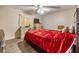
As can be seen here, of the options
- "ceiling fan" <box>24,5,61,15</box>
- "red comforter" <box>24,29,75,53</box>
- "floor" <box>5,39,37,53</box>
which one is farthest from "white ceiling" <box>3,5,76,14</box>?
"floor" <box>5,39,37,53</box>

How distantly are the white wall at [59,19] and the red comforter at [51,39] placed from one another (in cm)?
9

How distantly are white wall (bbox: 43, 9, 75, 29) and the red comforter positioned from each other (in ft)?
0.31

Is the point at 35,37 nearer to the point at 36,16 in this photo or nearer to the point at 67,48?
the point at 36,16

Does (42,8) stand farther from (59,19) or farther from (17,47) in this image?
(17,47)

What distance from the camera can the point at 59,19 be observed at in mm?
1627

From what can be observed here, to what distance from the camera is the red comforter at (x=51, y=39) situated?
1552 mm

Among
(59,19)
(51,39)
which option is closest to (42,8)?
(59,19)

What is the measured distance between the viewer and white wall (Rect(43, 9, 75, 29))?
155 cm

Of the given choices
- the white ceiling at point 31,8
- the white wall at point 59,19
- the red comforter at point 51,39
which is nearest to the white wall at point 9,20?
the white ceiling at point 31,8

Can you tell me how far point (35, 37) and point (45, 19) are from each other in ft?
0.96

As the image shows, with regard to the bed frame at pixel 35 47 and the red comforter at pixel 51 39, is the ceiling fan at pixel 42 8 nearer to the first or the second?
the red comforter at pixel 51 39

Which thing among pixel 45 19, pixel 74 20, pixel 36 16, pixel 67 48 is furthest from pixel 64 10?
pixel 67 48

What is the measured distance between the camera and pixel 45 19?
5.45 feet
